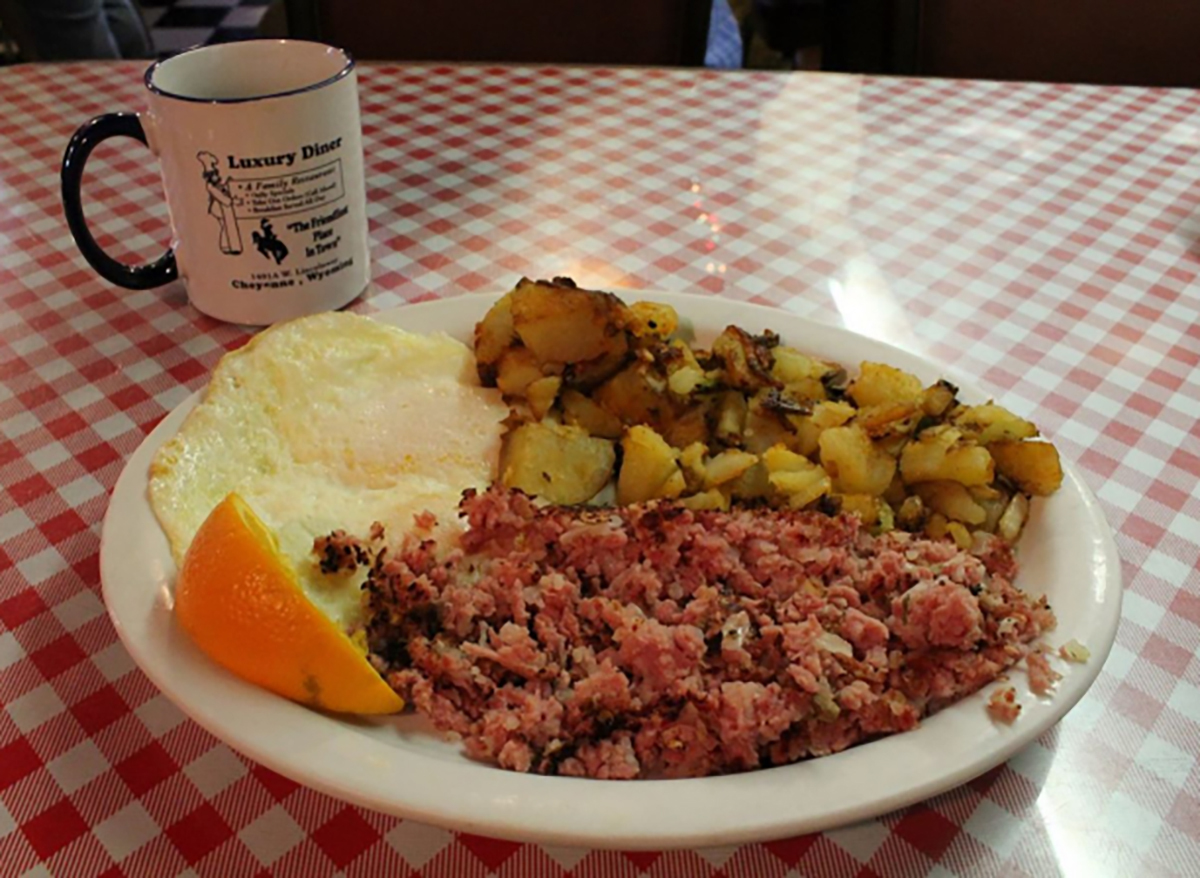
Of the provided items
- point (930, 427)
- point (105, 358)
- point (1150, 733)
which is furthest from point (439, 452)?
point (1150, 733)

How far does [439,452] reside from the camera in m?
0.98

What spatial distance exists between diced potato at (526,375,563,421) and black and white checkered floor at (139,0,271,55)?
4.43 meters

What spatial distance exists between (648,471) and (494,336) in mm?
233

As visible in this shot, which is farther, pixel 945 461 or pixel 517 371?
pixel 517 371

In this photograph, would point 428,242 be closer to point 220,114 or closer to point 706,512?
point 220,114

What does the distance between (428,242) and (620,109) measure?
638mm

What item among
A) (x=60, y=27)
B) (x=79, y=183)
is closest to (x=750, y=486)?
(x=79, y=183)

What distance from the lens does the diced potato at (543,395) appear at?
984 millimetres

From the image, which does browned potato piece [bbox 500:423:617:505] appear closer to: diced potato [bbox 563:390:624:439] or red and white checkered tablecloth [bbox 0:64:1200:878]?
diced potato [bbox 563:390:624:439]

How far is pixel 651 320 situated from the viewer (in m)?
1.06

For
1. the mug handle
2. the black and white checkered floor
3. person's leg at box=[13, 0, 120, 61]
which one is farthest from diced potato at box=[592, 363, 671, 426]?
the black and white checkered floor

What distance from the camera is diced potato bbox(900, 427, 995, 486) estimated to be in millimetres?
875

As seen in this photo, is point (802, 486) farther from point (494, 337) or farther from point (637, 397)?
point (494, 337)

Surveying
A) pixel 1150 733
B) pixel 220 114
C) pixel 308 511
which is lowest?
pixel 1150 733
